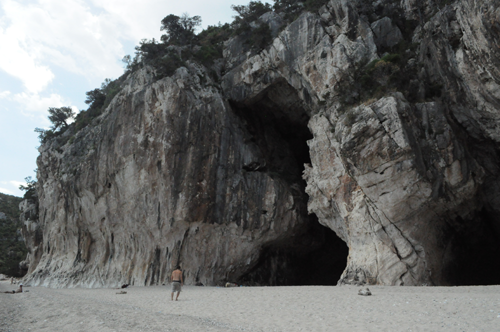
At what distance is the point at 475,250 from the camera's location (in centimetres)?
1930

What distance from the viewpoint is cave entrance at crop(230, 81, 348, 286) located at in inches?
974

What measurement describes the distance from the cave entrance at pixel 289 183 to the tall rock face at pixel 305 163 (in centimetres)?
13

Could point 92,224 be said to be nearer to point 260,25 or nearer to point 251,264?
point 251,264

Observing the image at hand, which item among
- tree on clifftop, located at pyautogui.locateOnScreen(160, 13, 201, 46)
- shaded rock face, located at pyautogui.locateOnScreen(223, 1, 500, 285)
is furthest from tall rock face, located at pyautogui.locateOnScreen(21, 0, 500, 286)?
tree on clifftop, located at pyautogui.locateOnScreen(160, 13, 201, 46)

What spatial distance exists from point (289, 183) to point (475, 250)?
12124 millimetres

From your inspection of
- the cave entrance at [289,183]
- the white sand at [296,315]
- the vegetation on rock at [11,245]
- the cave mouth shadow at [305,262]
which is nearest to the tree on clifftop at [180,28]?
the cave entrance at [289,183]

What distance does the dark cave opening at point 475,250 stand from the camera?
18.2 m

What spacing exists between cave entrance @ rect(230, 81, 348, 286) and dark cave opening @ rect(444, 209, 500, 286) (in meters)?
9.54

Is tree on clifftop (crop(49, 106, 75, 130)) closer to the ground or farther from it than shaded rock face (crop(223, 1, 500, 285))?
farther from it

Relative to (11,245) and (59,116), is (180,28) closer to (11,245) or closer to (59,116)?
(59,116)

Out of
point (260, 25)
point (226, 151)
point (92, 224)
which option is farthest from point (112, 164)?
point (260, 25)

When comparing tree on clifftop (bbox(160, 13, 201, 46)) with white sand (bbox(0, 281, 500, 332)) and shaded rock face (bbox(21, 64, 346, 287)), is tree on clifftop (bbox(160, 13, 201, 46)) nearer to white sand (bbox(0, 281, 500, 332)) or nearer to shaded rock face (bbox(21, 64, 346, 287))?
shaded rock face (bbox(21, 64, 346, 287))

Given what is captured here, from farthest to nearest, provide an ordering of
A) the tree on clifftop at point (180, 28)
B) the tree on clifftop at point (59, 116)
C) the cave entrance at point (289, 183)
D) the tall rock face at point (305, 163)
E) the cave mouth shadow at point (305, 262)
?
the tree on clifftop at point (59, 116)
the tree on clifftop at point (180, 28)
the cave entrance at point (289, 183)
the cave mouth shadow at point (305, 262)
the tall rock face at point (305, 163)

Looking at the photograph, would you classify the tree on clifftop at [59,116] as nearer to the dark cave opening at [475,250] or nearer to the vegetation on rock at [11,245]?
the vegetation on rock at [11,245]
